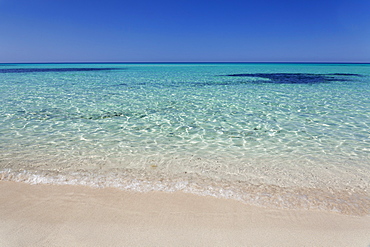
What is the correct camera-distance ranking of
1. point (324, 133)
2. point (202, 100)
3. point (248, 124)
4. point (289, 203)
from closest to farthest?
point (289, 203) → point (324, 133) → point (248, 124) → point (202, 100)

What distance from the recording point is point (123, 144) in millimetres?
5605

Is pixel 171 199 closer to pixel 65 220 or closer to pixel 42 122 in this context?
pixel 65 220

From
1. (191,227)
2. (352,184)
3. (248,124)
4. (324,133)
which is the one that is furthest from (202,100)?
(191,227)

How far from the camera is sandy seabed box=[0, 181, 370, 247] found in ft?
8.30

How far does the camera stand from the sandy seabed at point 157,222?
2531 millimetres

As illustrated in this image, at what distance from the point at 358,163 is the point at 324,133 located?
1842 millimetres

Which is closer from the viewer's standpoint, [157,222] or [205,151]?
[157,222]

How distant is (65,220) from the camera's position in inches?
112

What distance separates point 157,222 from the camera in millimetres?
2834

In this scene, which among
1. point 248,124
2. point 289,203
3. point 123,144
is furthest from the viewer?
point 248,124

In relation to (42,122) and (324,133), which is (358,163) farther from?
(42,122)

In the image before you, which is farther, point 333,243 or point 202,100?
point 202,100

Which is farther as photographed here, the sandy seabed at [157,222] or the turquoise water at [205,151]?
the turquoise water at [205,151]

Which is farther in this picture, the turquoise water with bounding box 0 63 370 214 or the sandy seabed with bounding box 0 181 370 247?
the turquoise water with bounding box 0 63 370 214
